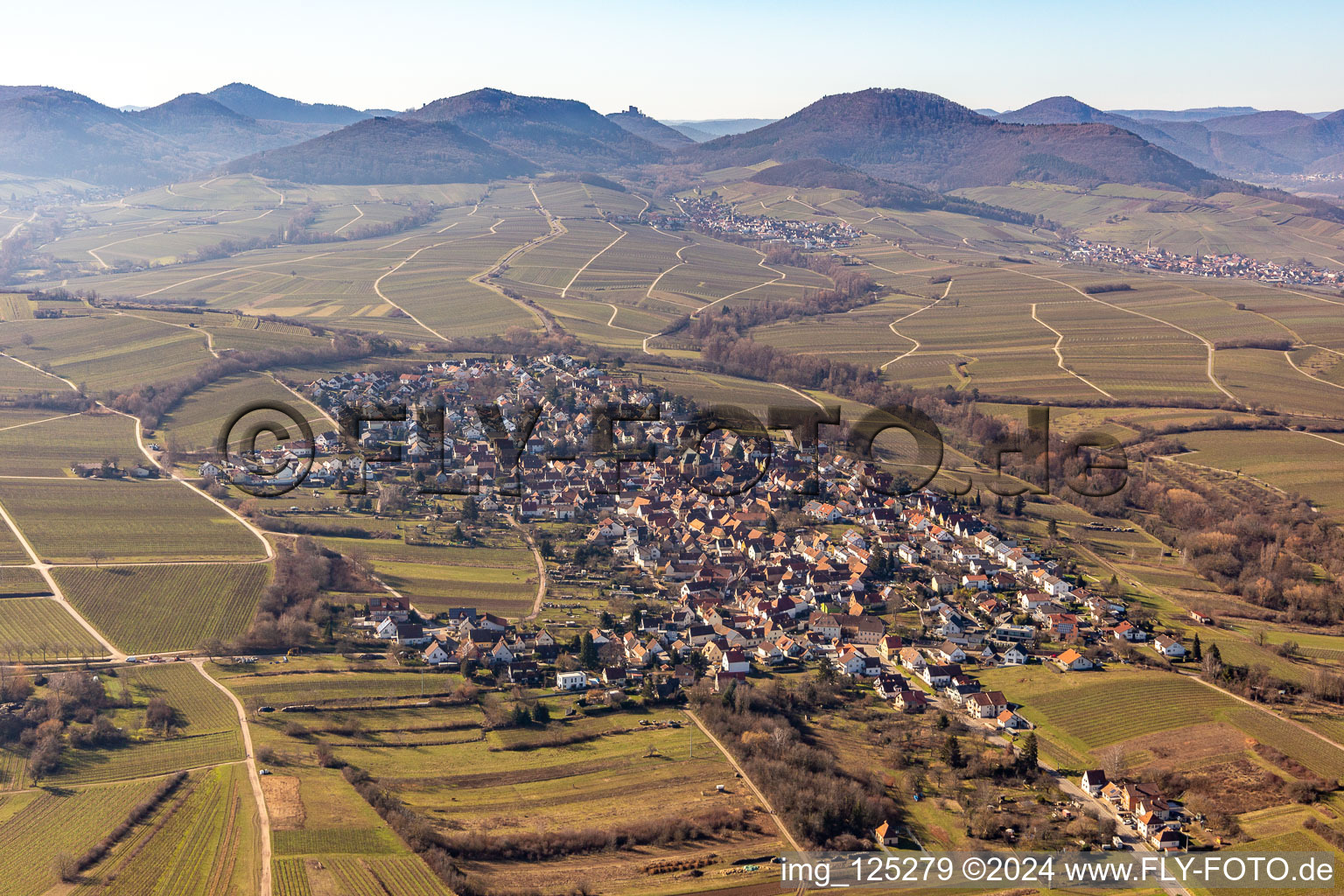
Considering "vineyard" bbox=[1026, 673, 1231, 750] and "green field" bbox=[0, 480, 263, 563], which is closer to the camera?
"vineyard" bbox=[1026, 673, 1231, 750]

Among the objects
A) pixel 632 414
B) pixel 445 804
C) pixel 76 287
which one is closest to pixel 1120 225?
pixel 632 414

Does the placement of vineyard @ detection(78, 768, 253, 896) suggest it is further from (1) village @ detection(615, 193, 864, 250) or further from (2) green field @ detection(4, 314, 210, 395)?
(1) village @ detection(615, 193, 864, 250)

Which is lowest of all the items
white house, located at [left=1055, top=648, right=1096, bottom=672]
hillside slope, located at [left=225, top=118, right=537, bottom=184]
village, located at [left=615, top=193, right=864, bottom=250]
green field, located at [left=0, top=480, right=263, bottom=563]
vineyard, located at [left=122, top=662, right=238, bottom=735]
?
white house, located at [left=1055, top=648, right=1096, bottom=672]

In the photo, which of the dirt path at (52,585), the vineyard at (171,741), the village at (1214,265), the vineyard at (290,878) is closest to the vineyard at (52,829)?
the vineyard at (171,741)

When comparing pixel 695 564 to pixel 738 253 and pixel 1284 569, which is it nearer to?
pixel 1284 569

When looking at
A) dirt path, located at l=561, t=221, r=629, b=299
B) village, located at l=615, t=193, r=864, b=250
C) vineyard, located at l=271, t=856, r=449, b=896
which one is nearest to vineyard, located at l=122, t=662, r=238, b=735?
vineyard, located at l=271, t=856, r=449, b=896

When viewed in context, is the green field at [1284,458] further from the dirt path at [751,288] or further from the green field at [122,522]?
the green field at [122,522]
